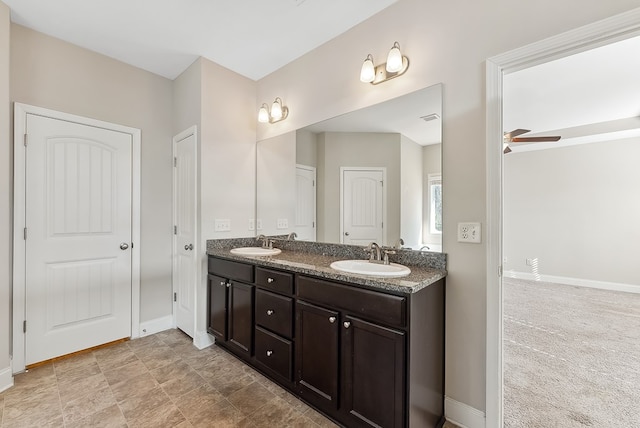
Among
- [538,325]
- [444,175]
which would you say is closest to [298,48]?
[444,175]

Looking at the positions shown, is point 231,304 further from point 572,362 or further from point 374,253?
point 572,362

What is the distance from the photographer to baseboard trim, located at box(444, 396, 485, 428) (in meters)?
1.46

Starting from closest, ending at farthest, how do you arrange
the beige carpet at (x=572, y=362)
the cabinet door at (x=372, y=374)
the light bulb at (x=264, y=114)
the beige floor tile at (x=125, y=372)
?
1. the cabinet door at (x=372, y=374)
2. the beige carpet at (x=572, y=362)
3. the beige floor tile at (x=125, y=372)
4. the light bulb at (x=264, y=114)

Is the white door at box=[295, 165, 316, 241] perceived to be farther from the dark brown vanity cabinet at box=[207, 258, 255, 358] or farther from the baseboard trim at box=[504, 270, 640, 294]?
the baseboard trim at box=[504, 270, 640, 294]

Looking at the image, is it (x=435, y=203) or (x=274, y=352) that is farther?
(x=274, y=352)

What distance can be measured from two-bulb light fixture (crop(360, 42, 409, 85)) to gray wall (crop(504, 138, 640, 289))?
463 centimetres

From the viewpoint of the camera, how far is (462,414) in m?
1.51

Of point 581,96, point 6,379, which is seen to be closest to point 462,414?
point 6,379

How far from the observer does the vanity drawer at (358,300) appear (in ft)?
4.11

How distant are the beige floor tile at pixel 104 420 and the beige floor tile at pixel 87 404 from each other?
4 cm

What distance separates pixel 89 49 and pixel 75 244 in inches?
68.3

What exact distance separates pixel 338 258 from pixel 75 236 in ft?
7.43

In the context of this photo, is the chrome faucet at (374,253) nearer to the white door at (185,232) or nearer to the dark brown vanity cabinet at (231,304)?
the dark brown vanity cabinet at (231,304)

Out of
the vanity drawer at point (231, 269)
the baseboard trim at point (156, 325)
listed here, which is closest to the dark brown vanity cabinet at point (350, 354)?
the vanity drawer at point (231, 269)
